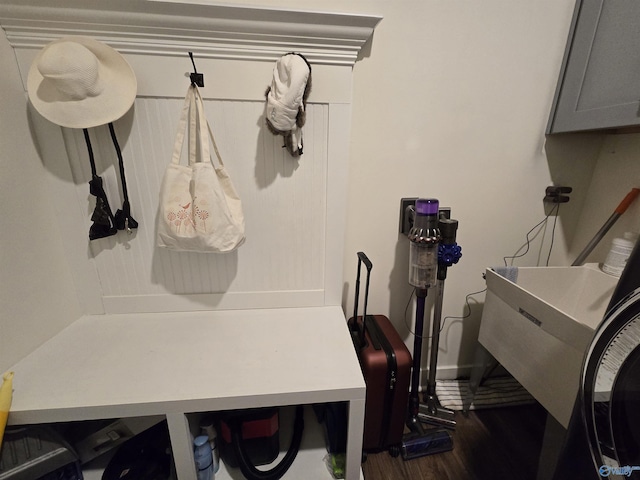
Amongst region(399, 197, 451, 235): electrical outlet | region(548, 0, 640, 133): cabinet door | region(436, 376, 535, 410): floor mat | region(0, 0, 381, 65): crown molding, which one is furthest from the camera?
region(436, 376, 535, 410): floor mat

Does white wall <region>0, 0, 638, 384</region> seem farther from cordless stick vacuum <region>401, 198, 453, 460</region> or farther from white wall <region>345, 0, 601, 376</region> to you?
cordless stick vacuum <region>401, 198, 453, 460</region>

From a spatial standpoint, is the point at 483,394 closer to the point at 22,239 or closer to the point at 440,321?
the point at 440,321

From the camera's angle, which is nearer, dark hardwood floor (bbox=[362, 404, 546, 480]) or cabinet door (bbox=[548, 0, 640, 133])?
cabinet door (bbox=[548, 0, 640, 133])

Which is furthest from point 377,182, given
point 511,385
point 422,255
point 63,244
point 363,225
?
point 511,385

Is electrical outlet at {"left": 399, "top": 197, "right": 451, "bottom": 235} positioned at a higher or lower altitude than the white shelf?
higher

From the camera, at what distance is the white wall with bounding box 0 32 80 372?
0.72 metres

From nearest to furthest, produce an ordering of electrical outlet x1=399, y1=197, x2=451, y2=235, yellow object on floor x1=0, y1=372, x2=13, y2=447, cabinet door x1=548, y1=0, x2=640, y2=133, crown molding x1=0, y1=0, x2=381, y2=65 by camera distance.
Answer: yellow object on floor x1=0, y1=372, x2=13, y2=447 < crown molding x1=0, y1=0, x2=381, y2=65 < cabinet door x1=548, y1=0, x2=640, y2=133 < electrical outlet x1=399, y1=197, x2=451, y2=235

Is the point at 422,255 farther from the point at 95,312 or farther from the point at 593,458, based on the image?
the point at 95,312

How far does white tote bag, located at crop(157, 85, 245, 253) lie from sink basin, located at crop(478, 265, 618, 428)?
1.04 metres

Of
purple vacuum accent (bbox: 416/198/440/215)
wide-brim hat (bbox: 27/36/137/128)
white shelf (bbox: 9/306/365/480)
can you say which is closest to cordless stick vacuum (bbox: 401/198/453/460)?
purple vacuum accent (bbox: 416/198/440/215)

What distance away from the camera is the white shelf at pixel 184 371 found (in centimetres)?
66

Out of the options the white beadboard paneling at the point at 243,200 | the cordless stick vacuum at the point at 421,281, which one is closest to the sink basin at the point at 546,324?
the cordless stick vacuum at the point at 421,281

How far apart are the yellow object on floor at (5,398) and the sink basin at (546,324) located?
1.49 metres

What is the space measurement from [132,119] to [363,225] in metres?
0.90
